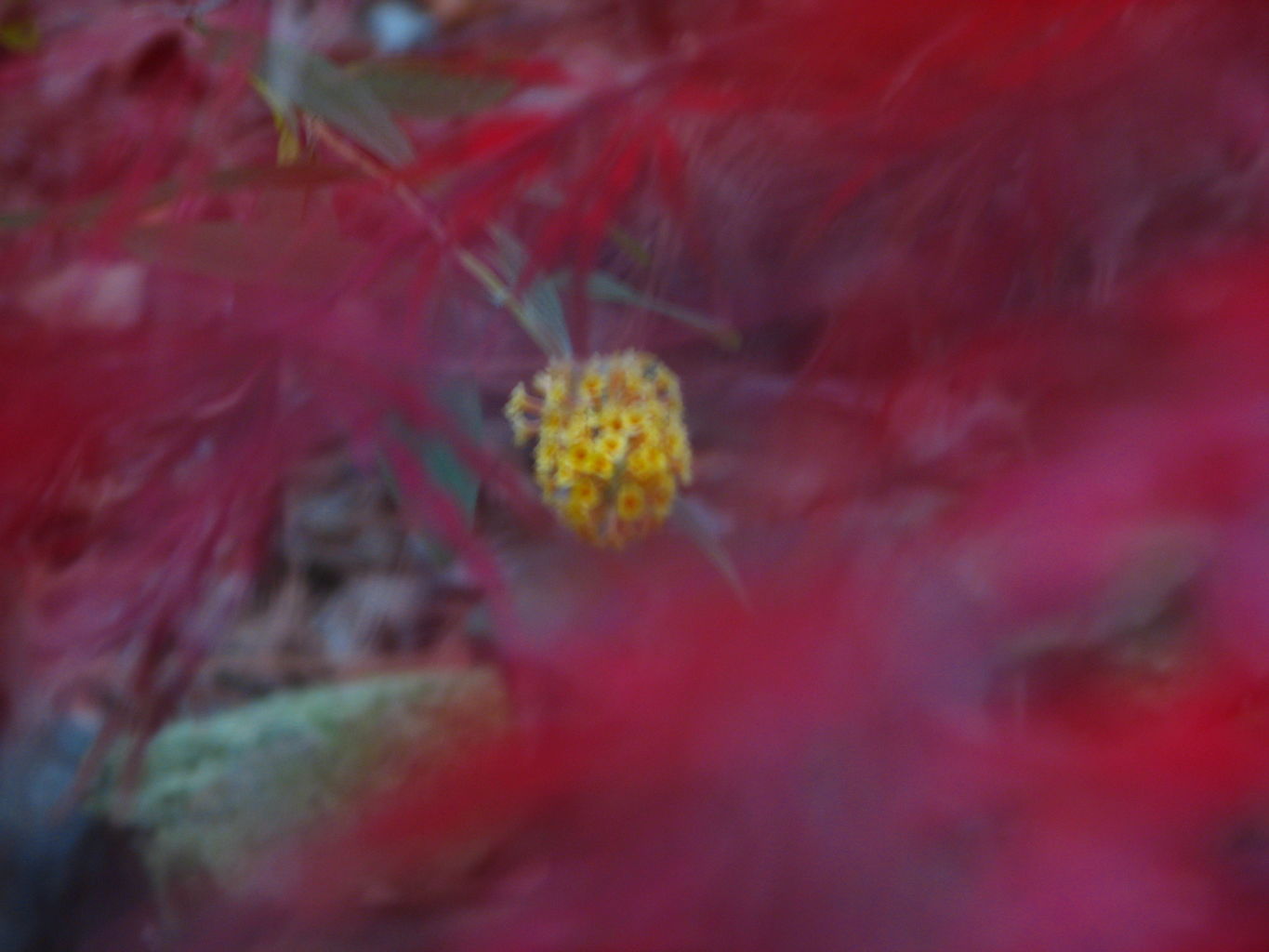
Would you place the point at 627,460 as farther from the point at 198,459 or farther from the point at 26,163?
the point at 26,163

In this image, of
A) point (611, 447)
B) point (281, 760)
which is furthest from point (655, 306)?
point (281, 760)

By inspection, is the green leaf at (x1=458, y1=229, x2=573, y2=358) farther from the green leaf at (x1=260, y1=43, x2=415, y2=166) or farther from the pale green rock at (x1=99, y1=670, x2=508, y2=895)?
the pale green rock at (x1=99, y1=670, x2=508, y2=895)

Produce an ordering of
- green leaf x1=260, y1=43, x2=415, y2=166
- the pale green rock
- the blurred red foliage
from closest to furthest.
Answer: the blurred red foliage, green leaf x1=260, y1=43, x2=415, y2=166, the pale green rock

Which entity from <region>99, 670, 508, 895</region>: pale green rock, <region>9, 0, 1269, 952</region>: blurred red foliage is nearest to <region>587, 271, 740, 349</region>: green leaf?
<region>9, 0, 1269, 952</region>: blurred red foliage

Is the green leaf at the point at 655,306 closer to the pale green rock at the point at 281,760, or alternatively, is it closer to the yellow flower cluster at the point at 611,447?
the yellow flower cluster at the point at 611,447

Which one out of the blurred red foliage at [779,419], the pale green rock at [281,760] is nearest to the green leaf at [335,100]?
the blurred red foliage at [779,419]

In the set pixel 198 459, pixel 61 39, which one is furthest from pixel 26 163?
pixel 198 459
